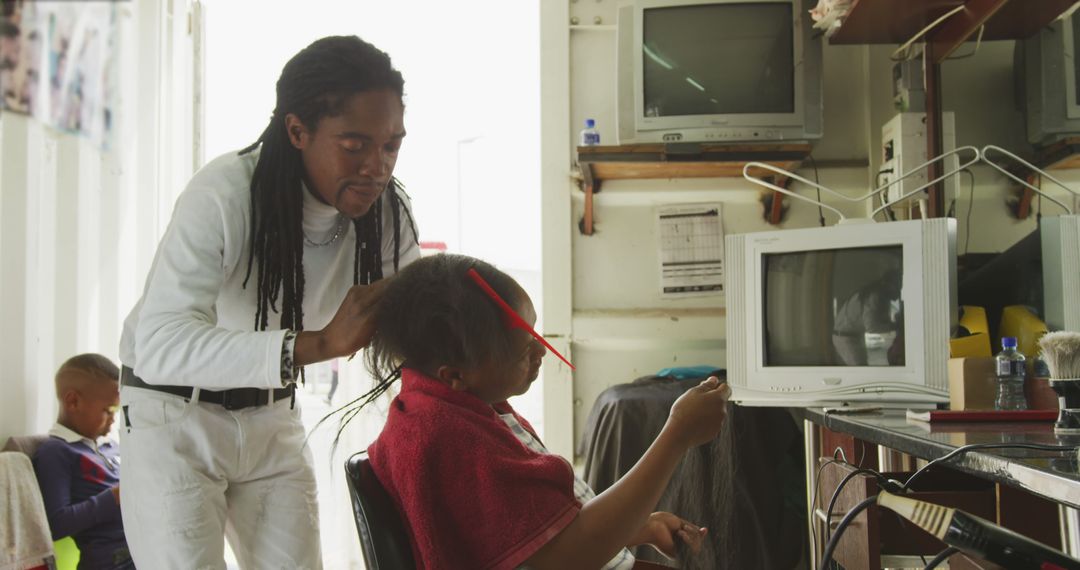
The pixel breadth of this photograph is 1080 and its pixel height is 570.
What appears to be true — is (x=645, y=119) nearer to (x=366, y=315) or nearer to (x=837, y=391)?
(x=837, y=391)

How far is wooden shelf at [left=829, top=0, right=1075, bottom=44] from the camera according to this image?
202 cm

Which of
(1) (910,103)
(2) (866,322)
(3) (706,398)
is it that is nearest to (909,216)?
(1) (910,103)

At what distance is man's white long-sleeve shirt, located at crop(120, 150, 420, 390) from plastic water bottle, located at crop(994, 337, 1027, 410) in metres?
1.05

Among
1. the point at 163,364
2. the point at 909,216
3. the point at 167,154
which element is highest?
the point at 167,154

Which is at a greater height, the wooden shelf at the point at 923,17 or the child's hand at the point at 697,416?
the wooden shelf at the point at 923,17

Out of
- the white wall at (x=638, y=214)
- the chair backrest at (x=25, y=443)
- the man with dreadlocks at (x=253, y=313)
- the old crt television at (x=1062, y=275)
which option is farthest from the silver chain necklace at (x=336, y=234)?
the white wall at (x=638, y=214)

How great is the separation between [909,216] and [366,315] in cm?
197

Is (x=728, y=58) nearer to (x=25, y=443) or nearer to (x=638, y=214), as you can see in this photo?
(x=638, y=214)

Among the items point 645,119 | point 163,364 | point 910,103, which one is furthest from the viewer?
point 645,119

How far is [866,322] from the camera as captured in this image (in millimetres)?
2074

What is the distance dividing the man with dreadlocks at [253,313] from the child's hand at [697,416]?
0.46 metres

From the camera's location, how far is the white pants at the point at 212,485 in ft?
4.13

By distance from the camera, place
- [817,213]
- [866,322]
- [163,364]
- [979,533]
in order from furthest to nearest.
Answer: [817,213], [866,322], [163,364], [979,533]

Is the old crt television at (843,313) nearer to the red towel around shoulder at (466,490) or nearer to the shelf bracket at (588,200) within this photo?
the shelf bracket at (588,200)
